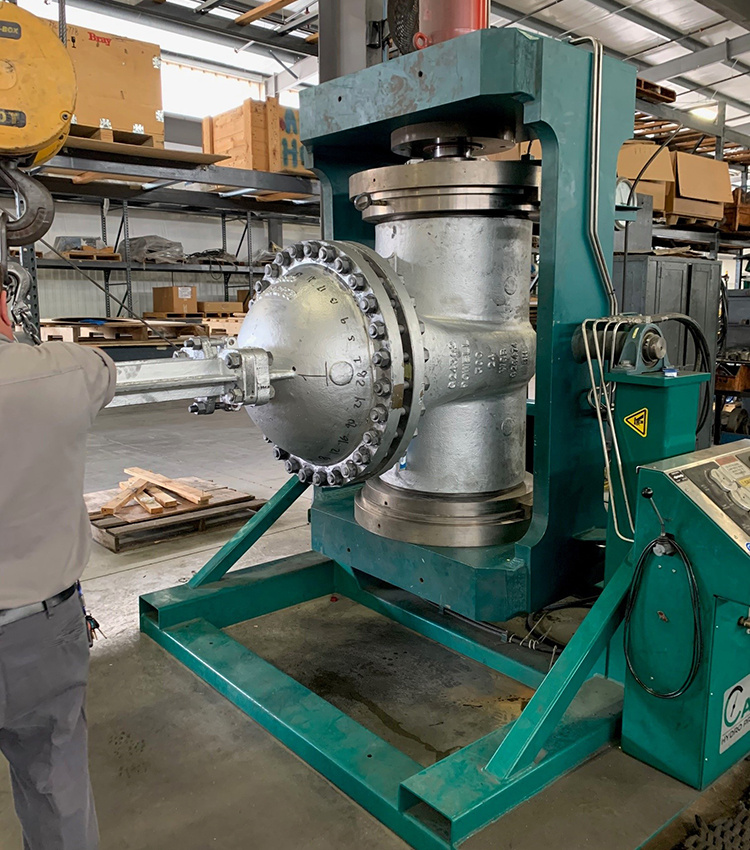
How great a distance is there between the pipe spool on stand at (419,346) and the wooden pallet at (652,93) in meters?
5.28

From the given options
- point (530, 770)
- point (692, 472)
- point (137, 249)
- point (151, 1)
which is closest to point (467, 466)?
point (692, 472)

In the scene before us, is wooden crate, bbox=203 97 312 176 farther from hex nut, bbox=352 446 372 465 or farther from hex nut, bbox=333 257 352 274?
hex nut, bbox=352 446 372 465

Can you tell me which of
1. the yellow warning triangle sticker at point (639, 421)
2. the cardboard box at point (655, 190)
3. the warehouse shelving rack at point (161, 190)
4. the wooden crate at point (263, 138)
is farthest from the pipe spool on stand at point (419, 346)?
the cardboard box at point (655, 190)

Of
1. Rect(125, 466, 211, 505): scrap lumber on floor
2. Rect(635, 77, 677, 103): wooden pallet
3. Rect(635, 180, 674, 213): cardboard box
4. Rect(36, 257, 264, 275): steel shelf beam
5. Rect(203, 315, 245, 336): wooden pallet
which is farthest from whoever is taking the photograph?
Rect(203, 315, 245, 336): wooden pallet

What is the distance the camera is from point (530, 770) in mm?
1722

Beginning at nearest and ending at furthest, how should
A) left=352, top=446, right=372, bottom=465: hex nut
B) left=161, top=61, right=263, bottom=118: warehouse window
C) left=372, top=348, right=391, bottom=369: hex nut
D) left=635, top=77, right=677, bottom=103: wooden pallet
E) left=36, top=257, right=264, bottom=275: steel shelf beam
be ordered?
left=372, top=348, right=391, bottom=369: hex nut, left=352, top=446, right=372, bottom=465: hex nut, left=635, top=77, right=677, bottom=103: wooden pallet, left=36, top=257, right=264, bottom=275: steel shelf beam, left=161, top=61, right=263, bottom=118: warehouse window

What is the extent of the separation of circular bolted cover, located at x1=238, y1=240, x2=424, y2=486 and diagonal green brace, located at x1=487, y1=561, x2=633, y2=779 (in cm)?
67

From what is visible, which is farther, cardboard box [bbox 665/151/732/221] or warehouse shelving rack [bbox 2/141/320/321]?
cardboard box [bbox 665/151/732/221]

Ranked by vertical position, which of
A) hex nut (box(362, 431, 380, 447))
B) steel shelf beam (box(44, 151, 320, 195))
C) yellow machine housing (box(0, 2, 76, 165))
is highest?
steel shelf beam (box(44, 151, 320, 195))

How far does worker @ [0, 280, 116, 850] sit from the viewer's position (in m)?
1.33

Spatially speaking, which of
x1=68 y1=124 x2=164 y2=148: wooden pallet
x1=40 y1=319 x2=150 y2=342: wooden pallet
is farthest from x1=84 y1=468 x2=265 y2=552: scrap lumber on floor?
x1=40 y1=319 x2=150 y2=342: wooden pallet

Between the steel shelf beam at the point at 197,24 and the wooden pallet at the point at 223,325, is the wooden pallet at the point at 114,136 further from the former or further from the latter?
the wooden pallet at the point at 223,325

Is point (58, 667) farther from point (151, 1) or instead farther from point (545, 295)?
point (151, 1)

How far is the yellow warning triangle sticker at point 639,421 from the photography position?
6.37 feet
